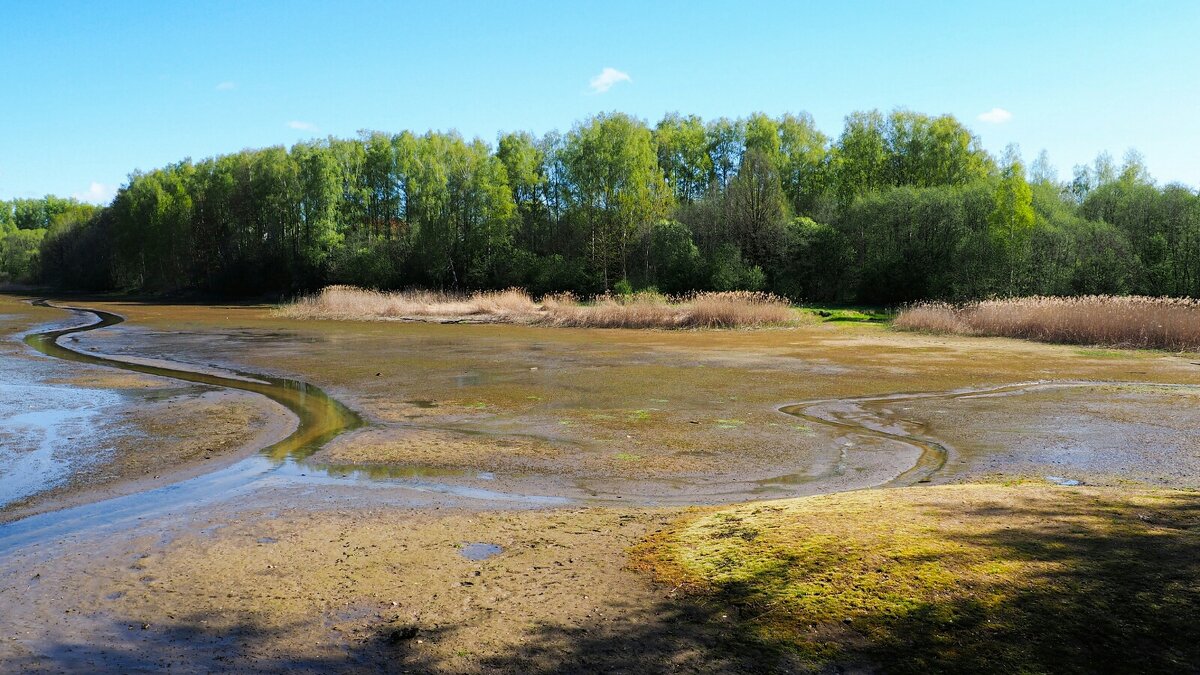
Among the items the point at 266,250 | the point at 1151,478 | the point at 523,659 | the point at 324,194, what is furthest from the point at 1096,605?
the point at 266,250

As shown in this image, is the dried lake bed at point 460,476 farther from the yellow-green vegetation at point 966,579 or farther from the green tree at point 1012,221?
the green tree at point 1012,221

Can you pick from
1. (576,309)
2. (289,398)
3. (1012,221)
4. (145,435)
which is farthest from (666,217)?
(145,435)

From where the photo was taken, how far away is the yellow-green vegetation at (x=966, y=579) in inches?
142

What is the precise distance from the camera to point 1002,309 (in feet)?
88.9

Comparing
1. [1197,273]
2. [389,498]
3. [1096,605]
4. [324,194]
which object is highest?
[324,194]

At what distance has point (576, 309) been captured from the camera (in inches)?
1473

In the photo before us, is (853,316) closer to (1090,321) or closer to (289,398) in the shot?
(1090,321)

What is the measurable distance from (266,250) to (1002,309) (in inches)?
2553

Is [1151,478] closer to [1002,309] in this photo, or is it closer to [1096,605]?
[1096,605]

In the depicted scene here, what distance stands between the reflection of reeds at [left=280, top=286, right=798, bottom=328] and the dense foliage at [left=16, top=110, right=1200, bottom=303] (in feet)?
28.8

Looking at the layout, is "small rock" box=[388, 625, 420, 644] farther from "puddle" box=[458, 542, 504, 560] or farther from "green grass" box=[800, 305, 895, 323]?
"green grass" box=[800, 305, 895, 323]

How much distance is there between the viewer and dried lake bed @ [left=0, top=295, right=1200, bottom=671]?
438cm

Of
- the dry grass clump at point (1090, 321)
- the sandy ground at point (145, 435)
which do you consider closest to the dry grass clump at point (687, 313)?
the dry grass clump at point (1090, 321)

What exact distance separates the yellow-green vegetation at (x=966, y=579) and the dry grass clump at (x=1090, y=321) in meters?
19.5
